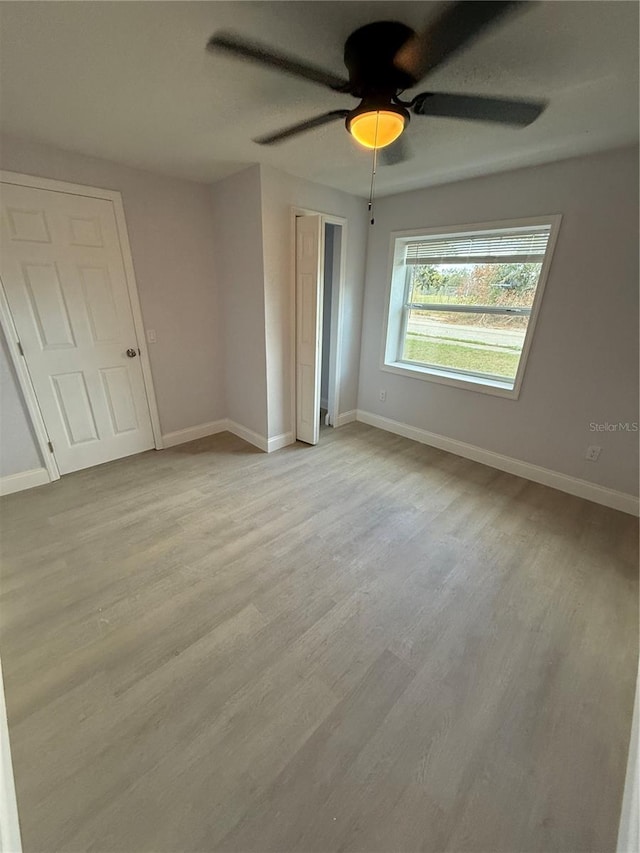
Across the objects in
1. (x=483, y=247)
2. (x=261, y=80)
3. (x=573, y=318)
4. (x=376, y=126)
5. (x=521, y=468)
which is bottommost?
(x=521, y=468)

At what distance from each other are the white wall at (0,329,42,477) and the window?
3.22m

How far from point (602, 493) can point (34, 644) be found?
362 cm

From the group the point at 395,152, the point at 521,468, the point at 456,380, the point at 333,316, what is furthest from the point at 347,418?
the point at 395,152

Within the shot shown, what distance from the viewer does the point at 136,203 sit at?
2.65 m

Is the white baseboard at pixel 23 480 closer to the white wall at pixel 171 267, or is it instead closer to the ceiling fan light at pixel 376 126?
the white wall at pixel 171 267

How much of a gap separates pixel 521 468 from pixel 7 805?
11.0 ft

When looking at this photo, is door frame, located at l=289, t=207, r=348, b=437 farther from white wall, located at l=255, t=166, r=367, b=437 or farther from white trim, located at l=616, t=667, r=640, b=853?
white trim, located at l=616, t=667, r=640, b=853

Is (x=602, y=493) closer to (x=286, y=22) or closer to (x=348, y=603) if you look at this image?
(x=348, y=603)

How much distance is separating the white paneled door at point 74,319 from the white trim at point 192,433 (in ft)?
1.02

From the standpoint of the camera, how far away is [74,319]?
2578 mm

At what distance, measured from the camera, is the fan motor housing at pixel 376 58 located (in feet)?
3.76

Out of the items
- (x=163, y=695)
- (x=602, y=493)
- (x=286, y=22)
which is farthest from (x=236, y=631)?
(x=602, y=493)

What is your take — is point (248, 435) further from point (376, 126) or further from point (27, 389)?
point (376, 126)

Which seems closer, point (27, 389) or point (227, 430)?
point (27, 389)
